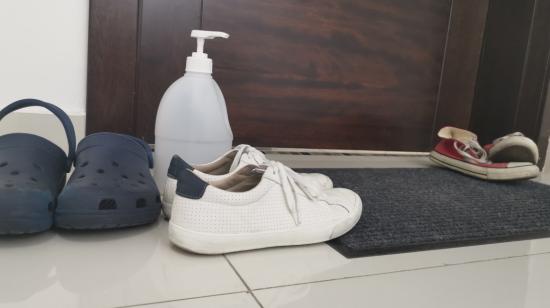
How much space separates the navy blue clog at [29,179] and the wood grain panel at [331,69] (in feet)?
2.07

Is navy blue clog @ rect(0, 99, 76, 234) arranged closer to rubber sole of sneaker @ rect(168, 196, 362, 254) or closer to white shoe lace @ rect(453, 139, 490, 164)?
rubber sole of sneaker @ rect(168, 196, 362, 254)

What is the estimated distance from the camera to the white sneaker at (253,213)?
1.87 ft

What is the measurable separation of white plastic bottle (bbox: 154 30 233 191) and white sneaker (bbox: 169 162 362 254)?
0.19m

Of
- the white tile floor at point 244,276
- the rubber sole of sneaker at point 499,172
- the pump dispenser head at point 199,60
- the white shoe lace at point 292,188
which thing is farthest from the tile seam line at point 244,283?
the rubber sole of sneaker at point 499,172

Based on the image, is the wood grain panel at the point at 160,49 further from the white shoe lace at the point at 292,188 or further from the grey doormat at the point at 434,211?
the white shoe lace at the point at 292,188

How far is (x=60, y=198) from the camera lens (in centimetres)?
59

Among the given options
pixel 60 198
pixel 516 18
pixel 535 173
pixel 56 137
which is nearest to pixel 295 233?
pixel 60 198

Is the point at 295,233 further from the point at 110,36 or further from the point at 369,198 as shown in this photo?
the point at 110,36

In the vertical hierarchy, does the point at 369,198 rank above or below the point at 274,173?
below

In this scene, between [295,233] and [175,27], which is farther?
[175,27]

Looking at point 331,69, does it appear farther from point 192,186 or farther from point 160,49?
point 192,186

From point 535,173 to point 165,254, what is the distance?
3.35 ft

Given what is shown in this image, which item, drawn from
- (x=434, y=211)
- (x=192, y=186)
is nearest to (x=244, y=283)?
(x=192, y=186)

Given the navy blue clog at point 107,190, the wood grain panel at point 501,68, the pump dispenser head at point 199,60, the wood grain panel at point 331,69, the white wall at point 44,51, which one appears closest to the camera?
the navy blue clog at point 107,190
